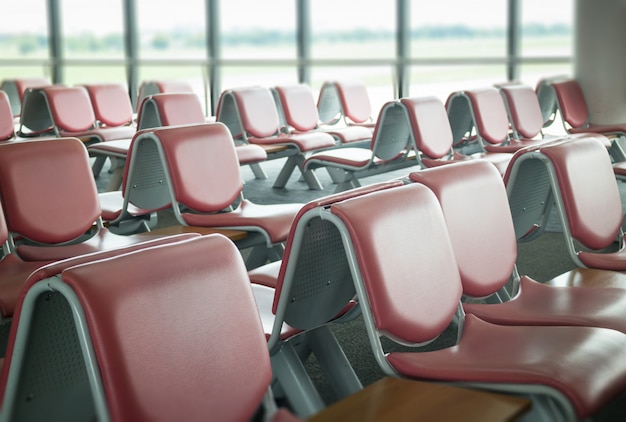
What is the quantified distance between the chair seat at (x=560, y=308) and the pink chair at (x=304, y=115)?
4.34 m

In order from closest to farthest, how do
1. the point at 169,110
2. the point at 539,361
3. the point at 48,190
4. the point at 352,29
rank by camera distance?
the point at 539,361, the point at 48,190, the point at 169,110, the point at 352,29

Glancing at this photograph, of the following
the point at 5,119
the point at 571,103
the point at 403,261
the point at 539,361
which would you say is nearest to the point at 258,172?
the point at 5,119

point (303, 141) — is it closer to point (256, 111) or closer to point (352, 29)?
Answer: point (256, 111)

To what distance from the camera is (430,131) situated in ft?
17.8

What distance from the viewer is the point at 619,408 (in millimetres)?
2703

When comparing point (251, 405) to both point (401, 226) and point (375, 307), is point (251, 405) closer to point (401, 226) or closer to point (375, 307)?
point (375, 307)

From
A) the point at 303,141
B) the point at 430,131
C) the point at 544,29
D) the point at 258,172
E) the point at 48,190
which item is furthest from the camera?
the point at 544,29

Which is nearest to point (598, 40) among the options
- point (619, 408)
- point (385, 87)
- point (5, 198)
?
point (385, 87)

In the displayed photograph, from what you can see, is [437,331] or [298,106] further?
[298,106]

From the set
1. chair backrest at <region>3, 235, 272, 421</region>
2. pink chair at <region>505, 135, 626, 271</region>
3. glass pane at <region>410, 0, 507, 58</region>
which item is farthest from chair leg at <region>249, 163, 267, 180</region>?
chair backrest at <region>3, 235, 272, 421</region>

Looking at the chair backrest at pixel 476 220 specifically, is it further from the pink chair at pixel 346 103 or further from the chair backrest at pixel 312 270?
the pink chair at pixel 346 103

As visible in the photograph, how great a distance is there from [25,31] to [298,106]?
5.52m

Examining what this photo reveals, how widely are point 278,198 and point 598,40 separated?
343 cm

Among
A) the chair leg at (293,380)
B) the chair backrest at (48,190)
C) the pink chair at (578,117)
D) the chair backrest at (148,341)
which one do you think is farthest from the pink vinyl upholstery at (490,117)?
the chair backrest at (148,341)
